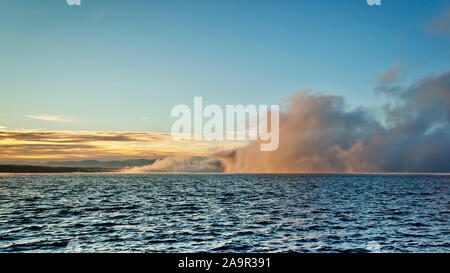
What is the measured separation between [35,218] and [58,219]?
3.07m

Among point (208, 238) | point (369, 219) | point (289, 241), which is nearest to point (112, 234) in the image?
point (208, 238)

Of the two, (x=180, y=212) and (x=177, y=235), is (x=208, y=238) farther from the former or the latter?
(x=180, y=212)

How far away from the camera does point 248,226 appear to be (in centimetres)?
3084

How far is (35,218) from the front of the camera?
37.2m

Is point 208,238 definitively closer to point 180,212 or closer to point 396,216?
point 180,212

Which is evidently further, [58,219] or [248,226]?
[58,219]
